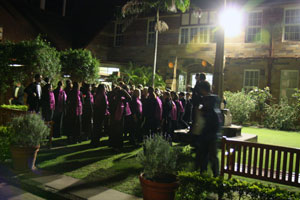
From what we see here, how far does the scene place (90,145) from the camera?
870cm

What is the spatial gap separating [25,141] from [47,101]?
3.64 m

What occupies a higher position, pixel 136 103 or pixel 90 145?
pixel 136 103

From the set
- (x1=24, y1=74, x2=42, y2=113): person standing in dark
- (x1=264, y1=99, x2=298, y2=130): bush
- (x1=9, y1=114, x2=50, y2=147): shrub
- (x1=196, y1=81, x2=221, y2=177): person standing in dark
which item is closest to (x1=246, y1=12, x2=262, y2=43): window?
(x1=264, y1=99, x2=298, y2=130): bush

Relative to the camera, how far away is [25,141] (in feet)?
19.1

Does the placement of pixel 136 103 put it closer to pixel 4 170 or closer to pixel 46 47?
pixel 4 170

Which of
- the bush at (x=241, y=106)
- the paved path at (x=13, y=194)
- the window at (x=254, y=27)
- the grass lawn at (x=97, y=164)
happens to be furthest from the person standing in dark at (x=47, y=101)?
the window at (x=254, y=27)

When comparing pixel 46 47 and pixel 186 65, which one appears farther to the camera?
pixel 186 65

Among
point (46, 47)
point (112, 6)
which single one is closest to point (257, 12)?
point (112, 6)

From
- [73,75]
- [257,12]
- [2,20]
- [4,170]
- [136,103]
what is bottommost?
[4,170]

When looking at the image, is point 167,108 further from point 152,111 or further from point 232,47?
point 232,47

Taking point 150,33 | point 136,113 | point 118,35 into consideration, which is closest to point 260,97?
point 150,33

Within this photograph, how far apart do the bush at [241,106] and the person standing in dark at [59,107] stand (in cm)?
983

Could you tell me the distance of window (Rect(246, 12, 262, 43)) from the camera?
1817 centimetres

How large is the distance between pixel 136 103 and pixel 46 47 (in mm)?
6026
